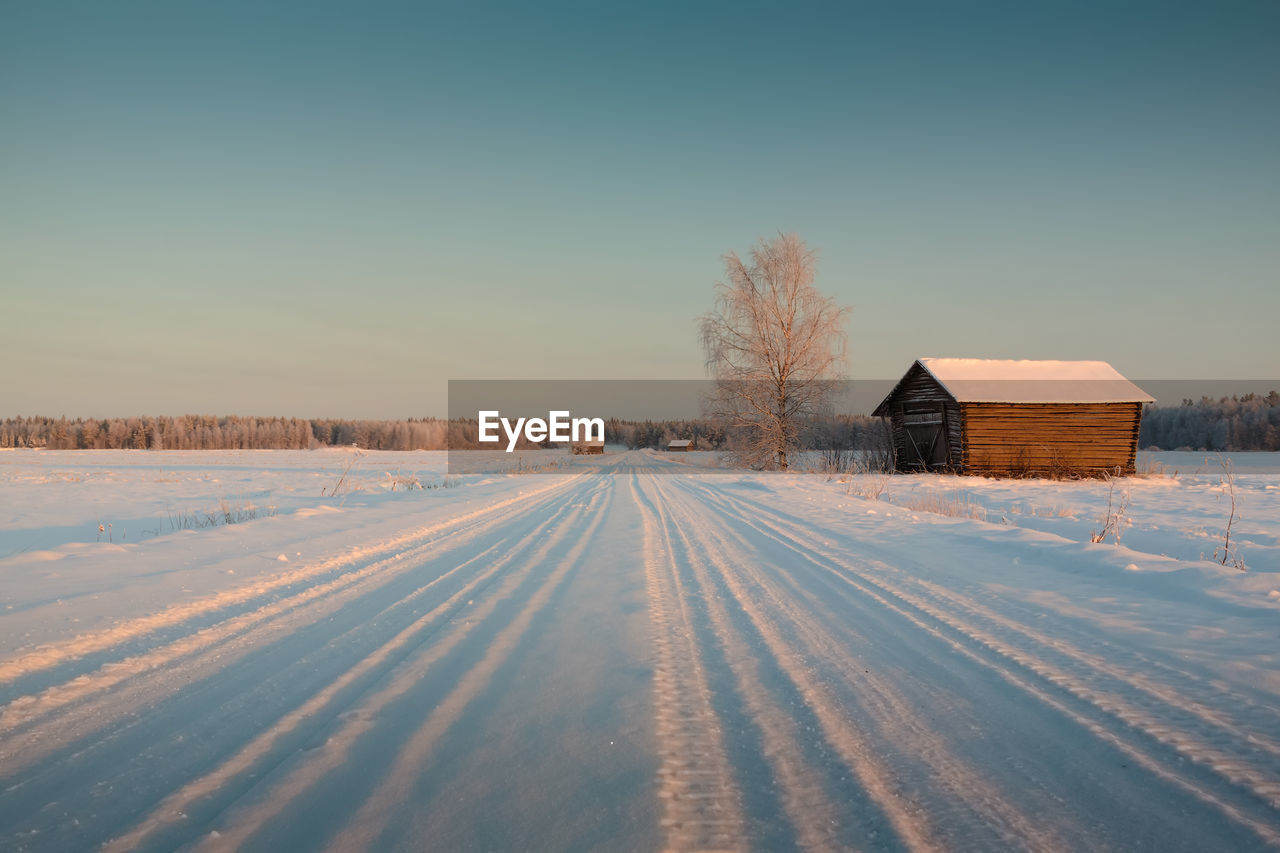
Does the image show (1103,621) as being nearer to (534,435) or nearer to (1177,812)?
(1177,812)

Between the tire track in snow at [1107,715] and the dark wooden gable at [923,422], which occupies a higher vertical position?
the dark wooden gable at [923,422]

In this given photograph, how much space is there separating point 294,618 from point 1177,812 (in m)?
5.40

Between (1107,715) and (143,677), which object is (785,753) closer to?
(1107,715)

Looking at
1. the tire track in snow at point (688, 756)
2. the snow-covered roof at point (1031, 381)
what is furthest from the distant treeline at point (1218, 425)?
the tire track in snow at point (688, 756)

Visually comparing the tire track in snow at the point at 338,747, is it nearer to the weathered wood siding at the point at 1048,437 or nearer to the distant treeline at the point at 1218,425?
the weathered wood siding at the point at 1048,437

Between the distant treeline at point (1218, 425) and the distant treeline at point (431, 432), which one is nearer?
the distant treeline at point (431, 432)

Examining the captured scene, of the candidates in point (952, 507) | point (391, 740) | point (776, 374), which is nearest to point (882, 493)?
point (952, 507)

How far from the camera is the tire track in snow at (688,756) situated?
7.13 ft

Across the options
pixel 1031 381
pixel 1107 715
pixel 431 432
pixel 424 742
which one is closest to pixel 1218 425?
pixel 1031 381

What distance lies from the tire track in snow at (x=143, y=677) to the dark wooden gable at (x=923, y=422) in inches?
923

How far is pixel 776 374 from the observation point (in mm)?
28312

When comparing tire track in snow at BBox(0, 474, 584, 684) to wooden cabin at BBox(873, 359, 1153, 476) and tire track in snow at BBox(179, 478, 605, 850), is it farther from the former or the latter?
wooden cabin at BBox(873, 359, 1153, 476)

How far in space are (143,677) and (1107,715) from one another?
5.34 m

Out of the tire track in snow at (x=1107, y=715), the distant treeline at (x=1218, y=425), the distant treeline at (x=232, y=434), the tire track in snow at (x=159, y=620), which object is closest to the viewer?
the tire track in snow at (x=1107, y=715)
